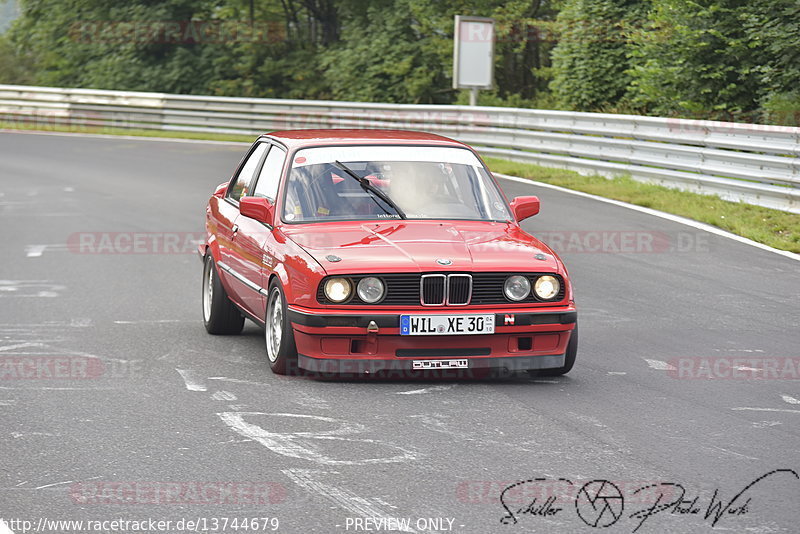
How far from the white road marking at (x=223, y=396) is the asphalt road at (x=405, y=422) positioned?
45 millimetres

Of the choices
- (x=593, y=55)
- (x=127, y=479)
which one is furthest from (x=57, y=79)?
(x=127, y=479)

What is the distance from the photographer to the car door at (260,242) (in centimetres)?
829

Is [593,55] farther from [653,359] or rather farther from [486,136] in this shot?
[653,359]

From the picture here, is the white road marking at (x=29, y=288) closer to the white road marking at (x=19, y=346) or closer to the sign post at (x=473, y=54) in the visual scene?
the white road marking at (x=19, y=346)

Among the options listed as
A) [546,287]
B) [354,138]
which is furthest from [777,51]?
[546,287]

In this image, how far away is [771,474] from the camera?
578 centimetres

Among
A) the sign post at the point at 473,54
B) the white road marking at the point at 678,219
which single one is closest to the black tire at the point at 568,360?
the white road marking at the point at 678,219

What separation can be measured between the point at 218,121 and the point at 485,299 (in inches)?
1067

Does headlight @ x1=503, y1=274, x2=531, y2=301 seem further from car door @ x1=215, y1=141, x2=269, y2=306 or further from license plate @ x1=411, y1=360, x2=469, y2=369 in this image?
car door @ x1=215, y1=141, x2=269, y2=306

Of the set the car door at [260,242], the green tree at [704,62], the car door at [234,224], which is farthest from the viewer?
the green tree at [704,62]

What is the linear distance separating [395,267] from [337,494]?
7.44ft

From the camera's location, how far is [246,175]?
9.72 meters

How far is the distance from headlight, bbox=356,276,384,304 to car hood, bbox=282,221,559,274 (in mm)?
65

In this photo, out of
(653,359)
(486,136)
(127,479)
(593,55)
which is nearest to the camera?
(127,479)
